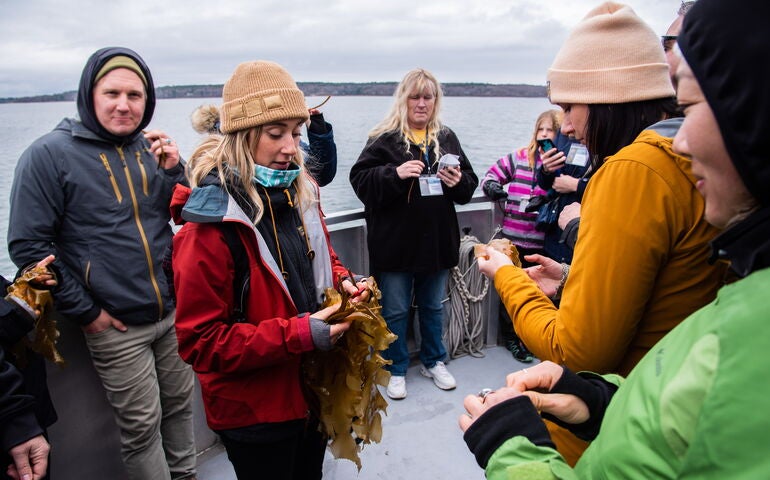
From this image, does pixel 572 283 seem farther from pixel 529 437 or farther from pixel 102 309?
pixel 102 309

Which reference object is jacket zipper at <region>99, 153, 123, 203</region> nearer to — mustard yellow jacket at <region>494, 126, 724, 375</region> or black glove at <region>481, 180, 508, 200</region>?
mustard yellow jacket at <region>494, 126, 724, 375</region>

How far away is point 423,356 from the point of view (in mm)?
3582

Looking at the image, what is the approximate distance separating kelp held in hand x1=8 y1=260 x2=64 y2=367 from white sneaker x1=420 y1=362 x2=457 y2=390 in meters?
2.29

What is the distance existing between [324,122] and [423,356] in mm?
1819

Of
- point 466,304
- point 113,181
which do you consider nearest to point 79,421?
point 113,181

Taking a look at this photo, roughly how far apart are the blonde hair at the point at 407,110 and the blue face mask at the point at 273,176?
1.59 metres

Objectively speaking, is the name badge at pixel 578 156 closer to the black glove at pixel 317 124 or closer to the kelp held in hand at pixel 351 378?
the black glove at pixel 317 124

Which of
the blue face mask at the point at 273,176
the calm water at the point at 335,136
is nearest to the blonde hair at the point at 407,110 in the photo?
the calm water at the point at 335,136

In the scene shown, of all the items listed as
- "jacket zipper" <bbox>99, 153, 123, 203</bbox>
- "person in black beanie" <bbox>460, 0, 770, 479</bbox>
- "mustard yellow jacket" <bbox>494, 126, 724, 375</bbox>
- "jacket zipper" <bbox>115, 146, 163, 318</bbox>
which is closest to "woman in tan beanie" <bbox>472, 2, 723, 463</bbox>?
"mustard yellow jacket" <bbox>494, 126, 724, 375</bbox>

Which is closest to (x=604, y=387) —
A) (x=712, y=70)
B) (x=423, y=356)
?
(x=712, y=70)

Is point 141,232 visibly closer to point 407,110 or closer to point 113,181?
point 113,181

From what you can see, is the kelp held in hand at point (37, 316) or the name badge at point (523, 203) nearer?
the kelp held in hand at point (37, 316)

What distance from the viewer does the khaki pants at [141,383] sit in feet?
7.19

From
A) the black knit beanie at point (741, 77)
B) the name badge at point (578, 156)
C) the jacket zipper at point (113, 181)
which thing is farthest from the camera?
the name badge at point (578, 156)
